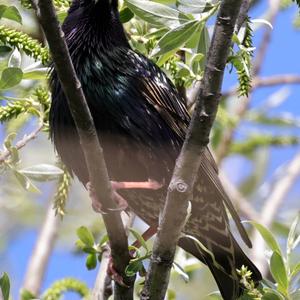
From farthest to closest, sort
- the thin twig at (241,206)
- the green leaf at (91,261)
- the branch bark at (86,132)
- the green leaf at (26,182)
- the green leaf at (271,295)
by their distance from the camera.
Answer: the thin twig at (241,206) → the green leaf at (91,261) → the green leaf at (26,182) → the green leaf at (271,295) → the branch bark at (86,132)

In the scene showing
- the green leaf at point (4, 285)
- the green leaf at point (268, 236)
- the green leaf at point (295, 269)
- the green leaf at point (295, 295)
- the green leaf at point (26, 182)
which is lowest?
the green leaf at point (4, 285)

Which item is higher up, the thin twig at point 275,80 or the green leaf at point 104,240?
the thin twig at point 275,80

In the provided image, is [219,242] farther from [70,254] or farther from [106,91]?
[70,254]

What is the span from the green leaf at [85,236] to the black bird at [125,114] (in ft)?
1.03

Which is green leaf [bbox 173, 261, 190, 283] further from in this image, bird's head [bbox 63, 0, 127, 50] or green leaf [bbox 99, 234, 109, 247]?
bird's head [bbox 63, 0, 127, 50]

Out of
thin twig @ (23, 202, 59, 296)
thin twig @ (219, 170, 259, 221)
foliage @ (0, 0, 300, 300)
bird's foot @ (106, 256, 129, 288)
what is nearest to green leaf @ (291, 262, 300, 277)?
foliage @ (0, 0, 300, 300)

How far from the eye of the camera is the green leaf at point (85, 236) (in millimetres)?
4102

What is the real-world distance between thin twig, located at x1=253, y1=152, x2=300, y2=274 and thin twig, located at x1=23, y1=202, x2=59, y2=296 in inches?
49.8

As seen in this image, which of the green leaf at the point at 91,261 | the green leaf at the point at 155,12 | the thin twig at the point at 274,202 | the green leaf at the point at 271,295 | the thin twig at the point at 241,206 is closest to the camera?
the green leaf at the point at 271,295

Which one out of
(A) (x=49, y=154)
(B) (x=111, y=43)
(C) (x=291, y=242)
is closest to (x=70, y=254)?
(A) (x=49, y=154)

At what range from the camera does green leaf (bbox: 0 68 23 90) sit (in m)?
3.75

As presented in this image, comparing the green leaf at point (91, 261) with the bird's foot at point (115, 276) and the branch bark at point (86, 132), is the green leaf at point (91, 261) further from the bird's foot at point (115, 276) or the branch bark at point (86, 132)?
the branch bark at point (86, 132)

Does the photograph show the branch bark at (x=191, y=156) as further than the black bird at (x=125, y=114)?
No

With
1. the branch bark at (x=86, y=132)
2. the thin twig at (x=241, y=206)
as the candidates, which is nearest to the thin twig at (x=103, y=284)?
the branch bark at (x=86, y=132)
